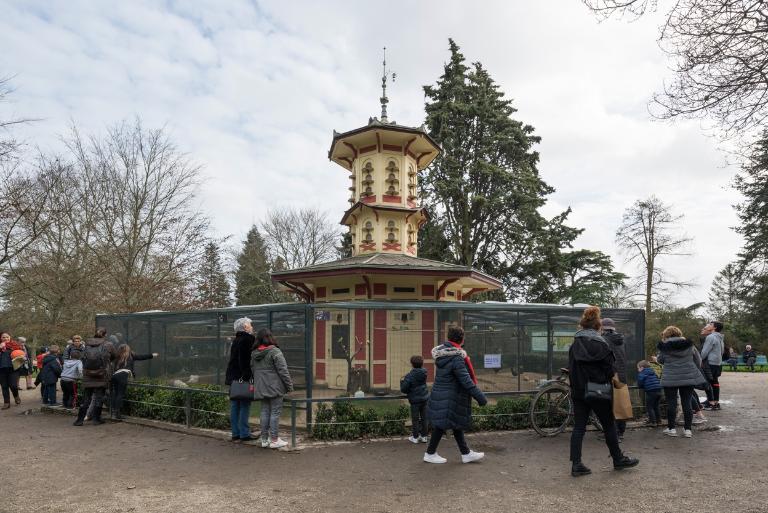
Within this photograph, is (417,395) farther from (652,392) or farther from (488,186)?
(488,186)

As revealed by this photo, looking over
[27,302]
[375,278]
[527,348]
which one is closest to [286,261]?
[27,302]

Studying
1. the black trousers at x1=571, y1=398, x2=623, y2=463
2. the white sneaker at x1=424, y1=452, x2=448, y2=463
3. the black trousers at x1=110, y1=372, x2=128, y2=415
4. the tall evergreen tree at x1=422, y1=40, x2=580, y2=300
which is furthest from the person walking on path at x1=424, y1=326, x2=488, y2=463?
the tall evergreen tree at x1=422, y1=40, x2=580, y2=300

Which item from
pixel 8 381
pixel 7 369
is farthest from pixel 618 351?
pixel 8 381

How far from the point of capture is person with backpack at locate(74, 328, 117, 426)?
9922mm

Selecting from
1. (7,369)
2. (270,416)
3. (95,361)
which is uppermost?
(95,361)

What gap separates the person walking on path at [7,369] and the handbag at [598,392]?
12.1 meters

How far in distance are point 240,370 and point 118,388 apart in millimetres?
3863

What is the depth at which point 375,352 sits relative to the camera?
30.3 feet

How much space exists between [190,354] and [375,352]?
3.84 metres

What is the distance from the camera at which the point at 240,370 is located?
7906 mm

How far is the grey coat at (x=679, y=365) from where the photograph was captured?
8.23 metres

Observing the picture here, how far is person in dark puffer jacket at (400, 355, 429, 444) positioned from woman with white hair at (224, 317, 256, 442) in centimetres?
230

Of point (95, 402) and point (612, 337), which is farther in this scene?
point (95, 402)

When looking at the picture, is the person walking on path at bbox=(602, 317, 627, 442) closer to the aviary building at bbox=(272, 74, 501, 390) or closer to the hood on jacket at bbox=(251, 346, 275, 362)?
the aviary building at bbox=(272, 74, 501, 390)
